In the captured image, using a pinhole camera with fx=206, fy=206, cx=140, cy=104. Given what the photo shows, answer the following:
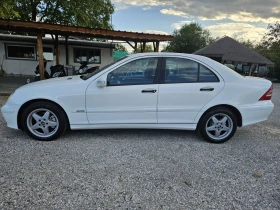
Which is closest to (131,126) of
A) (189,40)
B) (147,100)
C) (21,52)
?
(147,100)

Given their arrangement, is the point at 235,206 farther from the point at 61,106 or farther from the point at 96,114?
the point at 61,106

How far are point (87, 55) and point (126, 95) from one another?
12.7 metres

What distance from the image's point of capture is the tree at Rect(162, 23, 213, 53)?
2819cm

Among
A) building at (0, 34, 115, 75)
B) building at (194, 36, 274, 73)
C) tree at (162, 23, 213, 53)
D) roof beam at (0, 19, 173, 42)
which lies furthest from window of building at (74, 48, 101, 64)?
tree at (162, 23, 213, 53)

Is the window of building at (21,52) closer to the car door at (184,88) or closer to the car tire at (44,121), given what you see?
the car tire at (44,121)

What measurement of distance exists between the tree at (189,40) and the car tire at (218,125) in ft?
85.4

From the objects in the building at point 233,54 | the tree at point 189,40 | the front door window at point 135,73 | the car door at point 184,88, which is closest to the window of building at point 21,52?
the front door window at point 135,73

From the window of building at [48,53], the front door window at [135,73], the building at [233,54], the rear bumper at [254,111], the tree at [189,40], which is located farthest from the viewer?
the tree at [189,40]

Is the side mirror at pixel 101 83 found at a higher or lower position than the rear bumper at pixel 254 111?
higher

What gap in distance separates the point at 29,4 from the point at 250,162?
19.1 meters

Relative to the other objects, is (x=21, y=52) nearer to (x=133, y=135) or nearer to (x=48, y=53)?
(x=48, y=53)

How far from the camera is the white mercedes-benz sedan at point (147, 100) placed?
3.54 m

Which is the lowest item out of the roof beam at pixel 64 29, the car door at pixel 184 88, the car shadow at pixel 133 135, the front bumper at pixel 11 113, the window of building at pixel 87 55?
the car shadow at pixel 133 135

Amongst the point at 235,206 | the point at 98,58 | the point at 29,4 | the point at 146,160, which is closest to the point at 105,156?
the point at 146,160
